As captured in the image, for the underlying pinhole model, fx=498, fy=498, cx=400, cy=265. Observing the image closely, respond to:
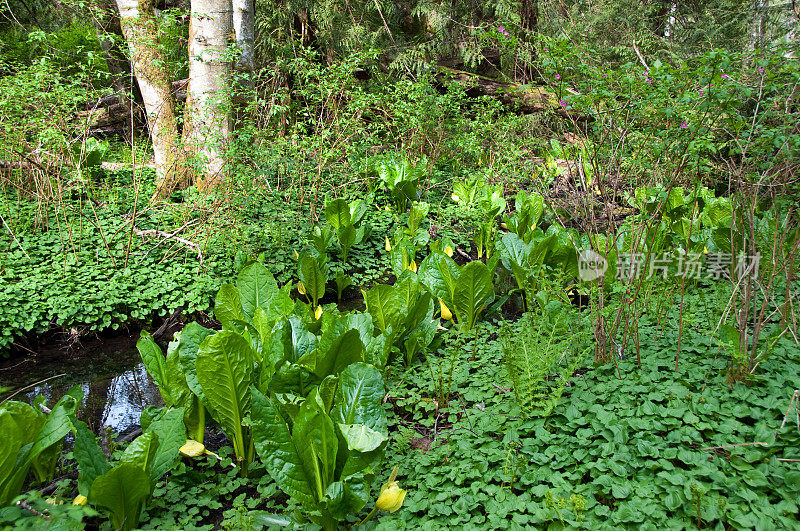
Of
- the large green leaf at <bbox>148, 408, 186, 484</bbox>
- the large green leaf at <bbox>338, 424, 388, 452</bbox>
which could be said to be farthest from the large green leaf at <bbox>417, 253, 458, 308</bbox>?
the large green leaf at <bbox>148, 408, 186, 484</bbox>

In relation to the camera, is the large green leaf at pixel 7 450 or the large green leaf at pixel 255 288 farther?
the large green leaf at pixel 255 288

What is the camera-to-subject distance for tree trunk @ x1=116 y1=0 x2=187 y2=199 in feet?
17.1

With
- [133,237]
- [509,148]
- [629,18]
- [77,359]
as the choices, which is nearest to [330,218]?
[133,237]

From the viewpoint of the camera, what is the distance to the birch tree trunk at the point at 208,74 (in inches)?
196

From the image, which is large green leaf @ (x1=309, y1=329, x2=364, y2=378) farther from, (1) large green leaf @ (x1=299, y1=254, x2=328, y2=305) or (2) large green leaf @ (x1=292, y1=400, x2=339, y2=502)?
(1) large green leaf @ (x1=299, y1=254, x2=328, y2=305)

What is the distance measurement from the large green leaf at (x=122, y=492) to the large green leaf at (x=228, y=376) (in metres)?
0.41

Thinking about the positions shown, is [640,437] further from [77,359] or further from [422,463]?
[77,359]

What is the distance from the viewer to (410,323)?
299 centimetres

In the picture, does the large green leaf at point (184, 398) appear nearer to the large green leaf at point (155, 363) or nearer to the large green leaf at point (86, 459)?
the large green leaf at point (155, 363)

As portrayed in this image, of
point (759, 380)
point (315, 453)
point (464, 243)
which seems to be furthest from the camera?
point (464, 243)

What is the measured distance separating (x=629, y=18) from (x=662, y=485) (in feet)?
39.8

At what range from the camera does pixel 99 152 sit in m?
6.04

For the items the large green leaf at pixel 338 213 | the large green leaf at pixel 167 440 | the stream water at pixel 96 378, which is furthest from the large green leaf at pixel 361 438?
the large green leaf at pixel 338 213

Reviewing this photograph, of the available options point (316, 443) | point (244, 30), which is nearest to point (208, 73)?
point (244, 30)
